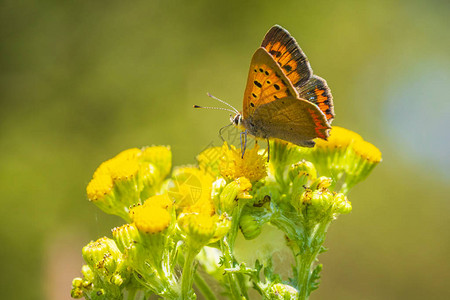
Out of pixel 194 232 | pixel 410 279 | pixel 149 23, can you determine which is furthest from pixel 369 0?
pixel 194 232

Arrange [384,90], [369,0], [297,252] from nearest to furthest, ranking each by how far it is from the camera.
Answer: [297,252], [384,90], [369,0]

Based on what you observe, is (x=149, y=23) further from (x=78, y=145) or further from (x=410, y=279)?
(x=410, y=279)

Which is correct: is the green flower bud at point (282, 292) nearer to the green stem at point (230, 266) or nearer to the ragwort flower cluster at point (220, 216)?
the ragwort flower cluster at point (220, 216)

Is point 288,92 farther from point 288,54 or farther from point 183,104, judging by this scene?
point 183,104

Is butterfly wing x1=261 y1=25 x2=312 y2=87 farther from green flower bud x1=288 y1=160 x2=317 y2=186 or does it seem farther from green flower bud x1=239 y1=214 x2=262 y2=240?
green flower bud x1=239 y1=214 x2=262 y2=240

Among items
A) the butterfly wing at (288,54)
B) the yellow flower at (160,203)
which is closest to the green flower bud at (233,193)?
the yellow flower at (160,203)

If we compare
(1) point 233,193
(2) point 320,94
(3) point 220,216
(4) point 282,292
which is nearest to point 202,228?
(3) point 220,216
